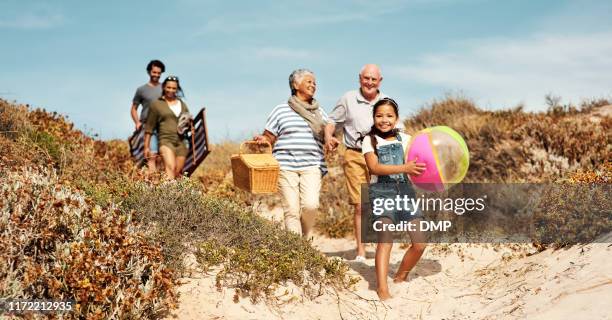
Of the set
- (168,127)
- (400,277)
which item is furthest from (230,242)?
(168,127)

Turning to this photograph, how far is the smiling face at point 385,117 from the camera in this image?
681cm

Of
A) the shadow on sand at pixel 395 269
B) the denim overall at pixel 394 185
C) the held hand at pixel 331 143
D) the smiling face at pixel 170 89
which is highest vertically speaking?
the smiling face at pixel 170 89

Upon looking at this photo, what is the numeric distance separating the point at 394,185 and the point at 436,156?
54 centimetres

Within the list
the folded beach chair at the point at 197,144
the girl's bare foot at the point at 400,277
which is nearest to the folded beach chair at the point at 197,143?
the folded beach chair at the point at 197,144

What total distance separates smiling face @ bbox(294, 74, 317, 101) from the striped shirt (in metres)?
0.23

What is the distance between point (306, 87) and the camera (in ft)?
27.3

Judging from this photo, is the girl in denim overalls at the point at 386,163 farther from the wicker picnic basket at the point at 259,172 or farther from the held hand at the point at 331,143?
the wicker picnic basket at the point at 259,172

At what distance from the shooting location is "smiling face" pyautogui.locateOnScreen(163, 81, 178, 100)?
11.2 m

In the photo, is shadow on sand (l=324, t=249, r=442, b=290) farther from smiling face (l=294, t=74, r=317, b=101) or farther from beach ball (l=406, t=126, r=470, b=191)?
smiling face (l=294, t=74, r=317, b=101)

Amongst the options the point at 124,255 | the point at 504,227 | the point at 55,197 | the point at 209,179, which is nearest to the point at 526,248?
the point at 504,227

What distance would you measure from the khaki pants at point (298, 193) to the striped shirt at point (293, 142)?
93mm

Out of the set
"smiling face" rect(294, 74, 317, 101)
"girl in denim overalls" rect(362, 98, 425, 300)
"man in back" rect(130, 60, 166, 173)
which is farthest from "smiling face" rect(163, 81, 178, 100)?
"girl in denim overalls" rect(362, 98, 425, 300)

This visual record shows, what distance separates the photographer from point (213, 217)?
7453mm

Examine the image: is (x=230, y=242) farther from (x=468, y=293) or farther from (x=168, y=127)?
(x=168, y=127)
